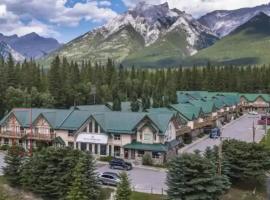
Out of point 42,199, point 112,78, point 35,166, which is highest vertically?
point 112,78

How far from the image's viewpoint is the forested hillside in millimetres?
95012

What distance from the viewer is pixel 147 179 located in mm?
52625

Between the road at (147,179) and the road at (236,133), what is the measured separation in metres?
14.0

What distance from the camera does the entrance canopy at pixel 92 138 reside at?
65.1 metres

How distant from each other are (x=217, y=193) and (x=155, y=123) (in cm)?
2305

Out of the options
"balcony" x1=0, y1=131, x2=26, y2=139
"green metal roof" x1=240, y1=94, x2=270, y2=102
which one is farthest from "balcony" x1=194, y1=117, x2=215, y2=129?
"green metal roof" x1=240, y1=94, x2=270, y2=102

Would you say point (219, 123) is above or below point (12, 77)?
below

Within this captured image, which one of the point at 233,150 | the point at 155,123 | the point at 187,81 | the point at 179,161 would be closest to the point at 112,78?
the point at 187,81

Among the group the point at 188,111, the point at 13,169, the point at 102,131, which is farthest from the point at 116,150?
the point at 188,111

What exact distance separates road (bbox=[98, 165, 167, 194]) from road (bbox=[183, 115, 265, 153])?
14.0 m

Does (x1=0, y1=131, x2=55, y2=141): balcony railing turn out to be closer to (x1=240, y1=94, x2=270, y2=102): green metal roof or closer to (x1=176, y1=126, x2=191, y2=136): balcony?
(x1=176, y1=126, x2=191, y2=136): balcony

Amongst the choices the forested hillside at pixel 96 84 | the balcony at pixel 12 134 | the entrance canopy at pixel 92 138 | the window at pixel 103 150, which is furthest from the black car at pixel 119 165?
the forested hillside at pixel 96 84

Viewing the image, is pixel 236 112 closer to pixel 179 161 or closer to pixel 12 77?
pixel 12 77

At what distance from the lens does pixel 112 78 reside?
429 ft
